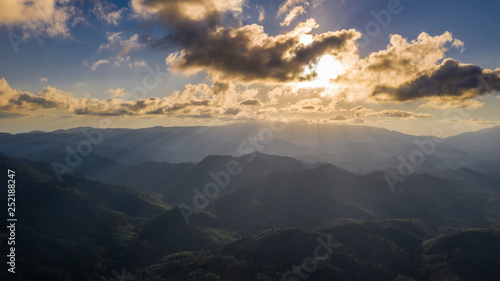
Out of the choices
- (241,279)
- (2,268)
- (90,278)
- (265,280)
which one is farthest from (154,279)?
(2,268)

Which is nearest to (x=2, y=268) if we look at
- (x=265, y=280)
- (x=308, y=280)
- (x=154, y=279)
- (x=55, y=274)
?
(x=55, y=274)

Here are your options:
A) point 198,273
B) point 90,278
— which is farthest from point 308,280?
point 90,278

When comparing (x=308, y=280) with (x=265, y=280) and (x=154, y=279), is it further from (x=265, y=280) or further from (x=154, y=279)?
(x=154, y=279)

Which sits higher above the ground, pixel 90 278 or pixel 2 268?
pixel 2 268

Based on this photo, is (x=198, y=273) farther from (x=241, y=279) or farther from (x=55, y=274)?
(x=55, y=274)

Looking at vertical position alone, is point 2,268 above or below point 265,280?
above

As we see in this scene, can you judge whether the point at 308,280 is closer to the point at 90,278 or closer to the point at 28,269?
the point at 90,278

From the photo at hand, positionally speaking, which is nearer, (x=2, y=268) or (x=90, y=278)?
(x=2, y=268)

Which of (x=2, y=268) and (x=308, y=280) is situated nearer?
(x=2, y=268)
